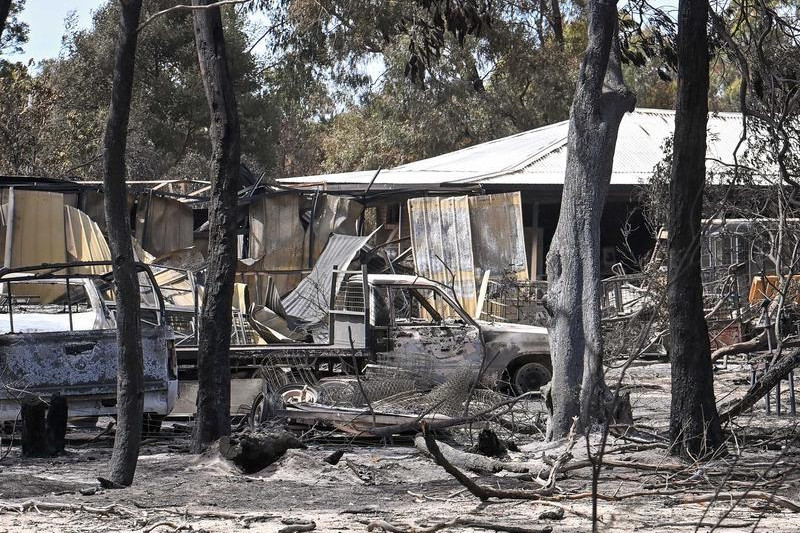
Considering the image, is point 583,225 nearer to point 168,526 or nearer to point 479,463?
point 479,463

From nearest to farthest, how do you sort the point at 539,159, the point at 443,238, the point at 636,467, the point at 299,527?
the point at 299,527
the point at 636,467
the point at 443,238
the point at 539,159

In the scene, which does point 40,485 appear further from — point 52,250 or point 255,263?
point 255,263

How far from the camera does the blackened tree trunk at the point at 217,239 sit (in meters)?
9.95

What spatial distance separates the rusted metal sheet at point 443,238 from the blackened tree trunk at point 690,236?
37.6 feet

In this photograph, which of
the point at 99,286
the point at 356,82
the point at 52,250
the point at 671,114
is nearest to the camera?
the point at 99,286

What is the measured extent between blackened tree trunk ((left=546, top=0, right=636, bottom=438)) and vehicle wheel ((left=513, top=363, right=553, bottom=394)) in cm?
320

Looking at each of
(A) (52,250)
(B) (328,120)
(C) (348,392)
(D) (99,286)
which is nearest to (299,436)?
(C) (348,392)

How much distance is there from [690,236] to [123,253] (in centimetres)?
450

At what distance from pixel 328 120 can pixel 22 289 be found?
127 feet

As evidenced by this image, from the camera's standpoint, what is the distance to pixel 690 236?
9.30 m

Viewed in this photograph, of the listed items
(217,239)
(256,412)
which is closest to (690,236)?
(217,239)

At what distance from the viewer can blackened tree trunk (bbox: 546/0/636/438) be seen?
10602 millimetres

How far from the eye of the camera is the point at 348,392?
11.3m

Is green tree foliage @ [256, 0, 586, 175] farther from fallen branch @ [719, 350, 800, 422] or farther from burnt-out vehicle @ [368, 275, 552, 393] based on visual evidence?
fallen branch @ [719, 350, 800, 422]
